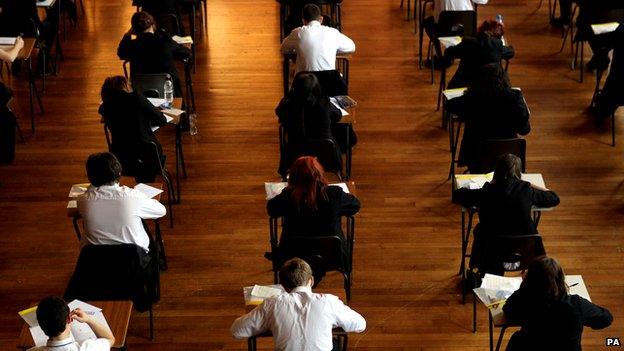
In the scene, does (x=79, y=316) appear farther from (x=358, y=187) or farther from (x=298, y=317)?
(x=358, y=187)

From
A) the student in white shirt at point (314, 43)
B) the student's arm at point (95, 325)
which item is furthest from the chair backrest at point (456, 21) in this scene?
the student's arm at point (95, 325)

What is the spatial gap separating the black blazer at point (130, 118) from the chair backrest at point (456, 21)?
3.43 meters

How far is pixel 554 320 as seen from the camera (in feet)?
15.8

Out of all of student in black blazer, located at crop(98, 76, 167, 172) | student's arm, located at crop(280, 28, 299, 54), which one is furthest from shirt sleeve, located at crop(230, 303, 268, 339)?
student's arm, located at crop(280, 28, 299, 54)

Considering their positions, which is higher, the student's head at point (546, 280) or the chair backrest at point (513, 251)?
the student's head at point (546, 280)

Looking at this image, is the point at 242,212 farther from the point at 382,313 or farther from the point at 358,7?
the point at 358,7

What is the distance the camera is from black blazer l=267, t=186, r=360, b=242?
19.6ft

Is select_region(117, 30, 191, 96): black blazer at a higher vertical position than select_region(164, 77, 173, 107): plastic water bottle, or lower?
higher

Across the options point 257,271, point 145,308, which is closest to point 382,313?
point 257,271

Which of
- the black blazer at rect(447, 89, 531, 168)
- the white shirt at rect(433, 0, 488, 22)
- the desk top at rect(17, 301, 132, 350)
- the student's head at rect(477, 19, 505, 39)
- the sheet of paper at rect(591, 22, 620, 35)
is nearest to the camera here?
the desk top at rect(17, 301, 132, 350)

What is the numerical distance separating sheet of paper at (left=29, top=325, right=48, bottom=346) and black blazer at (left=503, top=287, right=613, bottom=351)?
257 cm

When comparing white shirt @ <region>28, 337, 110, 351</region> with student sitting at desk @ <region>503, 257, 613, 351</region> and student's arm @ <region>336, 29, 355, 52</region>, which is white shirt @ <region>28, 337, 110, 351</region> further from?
student's arm @ <region>336, 29, 355, 52</region>

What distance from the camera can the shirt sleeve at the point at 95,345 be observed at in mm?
4709

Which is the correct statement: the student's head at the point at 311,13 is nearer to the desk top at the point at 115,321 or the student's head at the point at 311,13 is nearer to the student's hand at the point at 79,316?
the desk top at the point at 115,321
